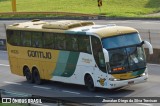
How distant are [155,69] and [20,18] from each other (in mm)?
40893

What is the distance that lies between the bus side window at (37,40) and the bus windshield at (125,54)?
473 centimetres

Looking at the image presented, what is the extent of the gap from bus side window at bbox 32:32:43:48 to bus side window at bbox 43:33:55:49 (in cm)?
41

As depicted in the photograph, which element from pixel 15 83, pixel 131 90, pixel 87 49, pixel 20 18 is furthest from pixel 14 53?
pixel 20 18

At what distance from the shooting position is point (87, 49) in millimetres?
21359

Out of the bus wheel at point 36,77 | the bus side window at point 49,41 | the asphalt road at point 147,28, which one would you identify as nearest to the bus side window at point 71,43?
the bus side window at point 49,41

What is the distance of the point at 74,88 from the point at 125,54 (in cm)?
367

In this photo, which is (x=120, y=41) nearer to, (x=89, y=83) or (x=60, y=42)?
(x=89, y=83)

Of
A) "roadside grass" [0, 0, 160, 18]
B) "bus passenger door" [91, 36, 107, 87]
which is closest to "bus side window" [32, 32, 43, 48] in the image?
"bus passenger door" [91, 36, 107, 87]

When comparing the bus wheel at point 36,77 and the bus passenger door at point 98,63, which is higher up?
the bus passenger door at point 98,63

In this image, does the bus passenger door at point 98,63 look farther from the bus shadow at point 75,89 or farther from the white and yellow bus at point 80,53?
the bus shadow at point 75,89

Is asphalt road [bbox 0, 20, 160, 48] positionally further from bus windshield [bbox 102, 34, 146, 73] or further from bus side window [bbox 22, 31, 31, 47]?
bus windshield [bbox 102, 34, 146, 73]

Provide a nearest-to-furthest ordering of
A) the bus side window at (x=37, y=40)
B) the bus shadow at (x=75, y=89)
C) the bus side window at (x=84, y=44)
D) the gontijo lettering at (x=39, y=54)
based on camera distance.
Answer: the bus shadow at (x=75, y=89)
the bus side window at (x=84, y=44)
the gontijo lettering at (x=39, y=54)
the bus side window at (x=37, y=40)

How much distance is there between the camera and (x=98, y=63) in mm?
20734

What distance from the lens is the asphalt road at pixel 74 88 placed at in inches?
808
